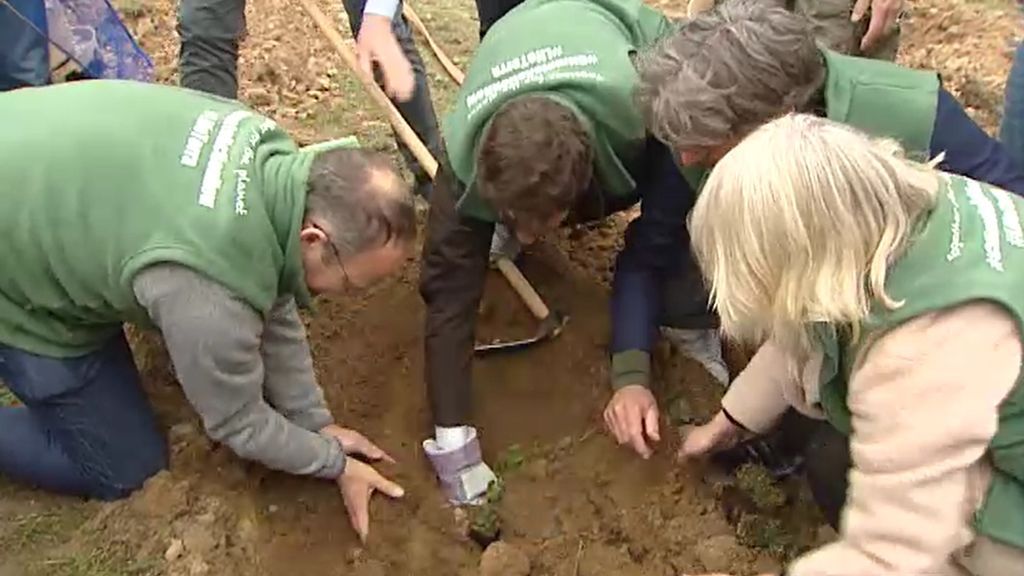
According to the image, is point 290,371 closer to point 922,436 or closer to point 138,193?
point 138,193

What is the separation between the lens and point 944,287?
175 cm

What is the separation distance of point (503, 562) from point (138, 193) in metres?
1.14

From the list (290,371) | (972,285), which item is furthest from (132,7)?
(972,285)

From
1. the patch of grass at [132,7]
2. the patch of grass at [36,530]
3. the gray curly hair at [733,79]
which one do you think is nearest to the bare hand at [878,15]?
the gray curly hair at [733,79]

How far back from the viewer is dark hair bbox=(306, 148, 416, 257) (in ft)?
7.45

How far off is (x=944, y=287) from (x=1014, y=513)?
0.48 meters

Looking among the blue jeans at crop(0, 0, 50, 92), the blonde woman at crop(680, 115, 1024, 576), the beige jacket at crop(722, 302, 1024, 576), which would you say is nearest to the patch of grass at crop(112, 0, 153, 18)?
the blue jeans at crop(0, 0, 50, 92)

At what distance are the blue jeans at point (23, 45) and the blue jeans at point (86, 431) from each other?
3.47 ft

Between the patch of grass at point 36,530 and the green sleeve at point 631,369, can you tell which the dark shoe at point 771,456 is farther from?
the patch of grass at point 36,530

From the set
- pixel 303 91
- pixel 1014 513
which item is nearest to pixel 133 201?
pixel 1014 513

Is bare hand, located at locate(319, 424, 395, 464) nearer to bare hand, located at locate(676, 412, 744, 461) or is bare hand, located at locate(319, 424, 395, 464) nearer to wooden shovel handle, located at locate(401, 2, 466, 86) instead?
bare hand, located at locate(676, 412, 744, 461)

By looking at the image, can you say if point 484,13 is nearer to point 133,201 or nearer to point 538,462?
point 538,462

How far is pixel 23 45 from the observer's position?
3.42 m

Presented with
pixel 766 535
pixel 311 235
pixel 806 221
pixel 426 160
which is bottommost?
pixel 766 535
